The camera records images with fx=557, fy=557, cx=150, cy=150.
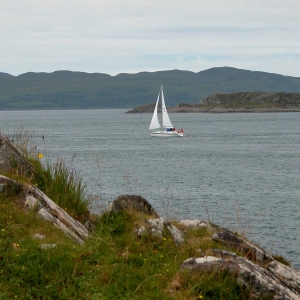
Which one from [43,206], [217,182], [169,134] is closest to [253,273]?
[43,206]

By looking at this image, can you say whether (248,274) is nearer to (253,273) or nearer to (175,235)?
(253,273)

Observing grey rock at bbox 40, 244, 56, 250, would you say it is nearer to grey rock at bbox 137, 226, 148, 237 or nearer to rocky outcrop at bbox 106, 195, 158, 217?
grey rock at bbox 137, 226, 148, 237

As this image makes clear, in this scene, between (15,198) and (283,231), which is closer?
(15,198)

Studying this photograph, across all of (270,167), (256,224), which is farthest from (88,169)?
(256,224)

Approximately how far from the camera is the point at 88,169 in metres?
43.8

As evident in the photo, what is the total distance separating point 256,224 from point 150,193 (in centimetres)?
951

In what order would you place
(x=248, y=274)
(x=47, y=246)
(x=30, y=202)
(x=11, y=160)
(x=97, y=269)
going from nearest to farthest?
(x=248, y=274), (x=97, y=269), (x=47, y=246), (x=30, y=202), (x=11, y=160)

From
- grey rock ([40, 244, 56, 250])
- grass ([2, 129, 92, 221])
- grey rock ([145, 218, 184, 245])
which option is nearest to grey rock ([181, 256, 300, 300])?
grey rock ([145, 218, 184, 245])

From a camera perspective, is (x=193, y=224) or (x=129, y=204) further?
(x=129, y=204)

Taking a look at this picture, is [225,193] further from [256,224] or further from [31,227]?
[31,227]

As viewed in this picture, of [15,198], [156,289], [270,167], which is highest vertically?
[15,198]

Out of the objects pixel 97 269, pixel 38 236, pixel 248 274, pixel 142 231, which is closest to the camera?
pixel 248 274

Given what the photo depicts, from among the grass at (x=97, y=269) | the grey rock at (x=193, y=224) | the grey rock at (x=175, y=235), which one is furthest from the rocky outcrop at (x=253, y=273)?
the grey rock at (x=193, y=224)

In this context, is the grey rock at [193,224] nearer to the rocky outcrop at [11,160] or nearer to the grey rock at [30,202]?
the grey rock at [30,202]
